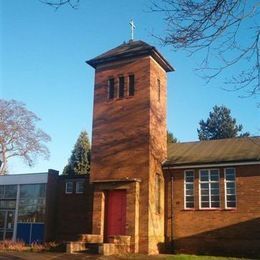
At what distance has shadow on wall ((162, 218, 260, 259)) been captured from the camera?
21.5 meters

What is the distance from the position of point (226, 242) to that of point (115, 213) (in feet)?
19.5

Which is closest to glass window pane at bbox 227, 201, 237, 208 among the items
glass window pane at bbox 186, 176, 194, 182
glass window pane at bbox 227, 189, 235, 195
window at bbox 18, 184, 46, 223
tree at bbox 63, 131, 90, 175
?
glass window pane at bbox 227, 189, 235, 195

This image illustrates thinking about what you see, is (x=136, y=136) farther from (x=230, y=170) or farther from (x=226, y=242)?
(x=226, y=242)

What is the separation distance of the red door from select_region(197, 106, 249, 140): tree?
1674 inches

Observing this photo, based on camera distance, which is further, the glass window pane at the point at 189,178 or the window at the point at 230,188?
the glass window pane at the point at 189,178

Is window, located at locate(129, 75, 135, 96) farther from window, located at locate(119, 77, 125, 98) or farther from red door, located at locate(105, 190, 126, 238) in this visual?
red door, located at locate(105, 190, 126, 238)

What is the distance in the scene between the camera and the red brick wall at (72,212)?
91.9 feet

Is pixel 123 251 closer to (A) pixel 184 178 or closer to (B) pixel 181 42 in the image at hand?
(A) pixel 184 178

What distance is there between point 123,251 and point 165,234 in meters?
3.84

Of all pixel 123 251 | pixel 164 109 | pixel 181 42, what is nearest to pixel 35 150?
pixel 164 109

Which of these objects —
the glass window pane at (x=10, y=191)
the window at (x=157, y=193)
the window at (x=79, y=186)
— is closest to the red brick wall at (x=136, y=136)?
the window at (x=157, y=193)

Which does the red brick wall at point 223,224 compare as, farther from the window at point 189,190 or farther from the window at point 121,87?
the window at point 121,87

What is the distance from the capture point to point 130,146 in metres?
23.2

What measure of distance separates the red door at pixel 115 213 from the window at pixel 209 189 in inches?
171
